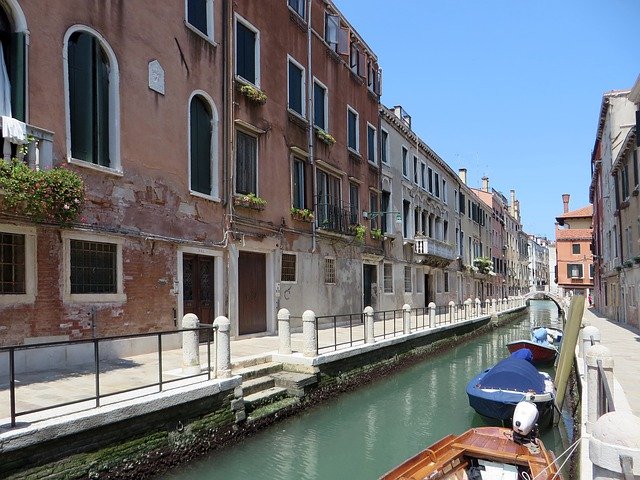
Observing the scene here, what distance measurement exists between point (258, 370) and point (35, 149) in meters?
5.07

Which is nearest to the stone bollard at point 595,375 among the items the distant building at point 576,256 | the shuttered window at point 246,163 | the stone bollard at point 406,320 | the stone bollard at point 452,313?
the shuttered window at point 246,163

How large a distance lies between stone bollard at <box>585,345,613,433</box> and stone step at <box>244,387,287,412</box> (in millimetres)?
4934

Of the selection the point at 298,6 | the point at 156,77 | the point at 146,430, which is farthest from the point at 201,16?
the point at 146,430

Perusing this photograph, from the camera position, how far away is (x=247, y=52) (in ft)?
46.4

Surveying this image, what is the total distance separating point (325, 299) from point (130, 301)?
27.3 feet

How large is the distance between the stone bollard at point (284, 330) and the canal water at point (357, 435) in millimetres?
1250

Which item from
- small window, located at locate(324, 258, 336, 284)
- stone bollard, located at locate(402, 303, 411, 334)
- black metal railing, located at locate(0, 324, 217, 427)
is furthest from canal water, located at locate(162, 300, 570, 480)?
small window, located at locate(324, 258, 336, 284)

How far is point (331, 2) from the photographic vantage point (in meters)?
18.9

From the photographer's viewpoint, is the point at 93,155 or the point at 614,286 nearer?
the point at 93,155

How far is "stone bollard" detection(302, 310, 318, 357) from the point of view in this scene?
10711mm

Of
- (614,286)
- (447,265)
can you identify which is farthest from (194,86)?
(614,286)

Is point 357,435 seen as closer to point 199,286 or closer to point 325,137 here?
point 199,286

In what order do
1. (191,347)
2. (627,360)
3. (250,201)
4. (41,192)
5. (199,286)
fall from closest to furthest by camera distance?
(41,192), (191,347), (627,360), (199,286), (250,201)

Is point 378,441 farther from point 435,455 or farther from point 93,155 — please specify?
point 93,155
